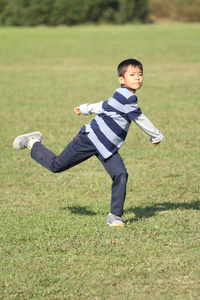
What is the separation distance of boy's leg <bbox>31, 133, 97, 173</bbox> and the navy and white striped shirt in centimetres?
13

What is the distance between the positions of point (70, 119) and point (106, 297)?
7654 millimetres

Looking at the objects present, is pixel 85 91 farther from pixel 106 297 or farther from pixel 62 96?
pixel 106 297

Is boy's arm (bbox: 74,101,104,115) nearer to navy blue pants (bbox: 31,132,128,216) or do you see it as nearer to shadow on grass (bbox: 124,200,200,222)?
navy blue pants (bbox: 31,132,128,216)

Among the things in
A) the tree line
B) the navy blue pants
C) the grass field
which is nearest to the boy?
the navy blue pants

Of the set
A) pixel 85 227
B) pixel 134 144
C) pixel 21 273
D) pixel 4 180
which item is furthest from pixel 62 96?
pixel 21 273

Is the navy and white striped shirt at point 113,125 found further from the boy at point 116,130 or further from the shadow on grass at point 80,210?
the shadow on grass at point 80,210

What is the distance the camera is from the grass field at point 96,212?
3848 millimetres

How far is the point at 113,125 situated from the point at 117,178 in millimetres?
495

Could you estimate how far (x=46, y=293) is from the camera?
145 inches

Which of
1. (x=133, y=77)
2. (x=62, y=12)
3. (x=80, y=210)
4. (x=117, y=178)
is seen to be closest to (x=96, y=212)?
(x=80, y=210)

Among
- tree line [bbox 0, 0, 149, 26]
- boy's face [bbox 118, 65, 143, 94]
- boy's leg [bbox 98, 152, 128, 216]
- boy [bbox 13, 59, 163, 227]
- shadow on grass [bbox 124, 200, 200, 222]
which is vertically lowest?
shadow on grass [bbox 124, 200, 200, 222]

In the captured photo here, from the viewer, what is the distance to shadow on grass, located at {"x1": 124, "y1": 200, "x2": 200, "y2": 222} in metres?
5.42

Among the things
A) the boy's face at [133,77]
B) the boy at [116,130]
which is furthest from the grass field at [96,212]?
the boy's face at [133,77]

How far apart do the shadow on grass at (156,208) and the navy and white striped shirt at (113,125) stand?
94 centimetres
